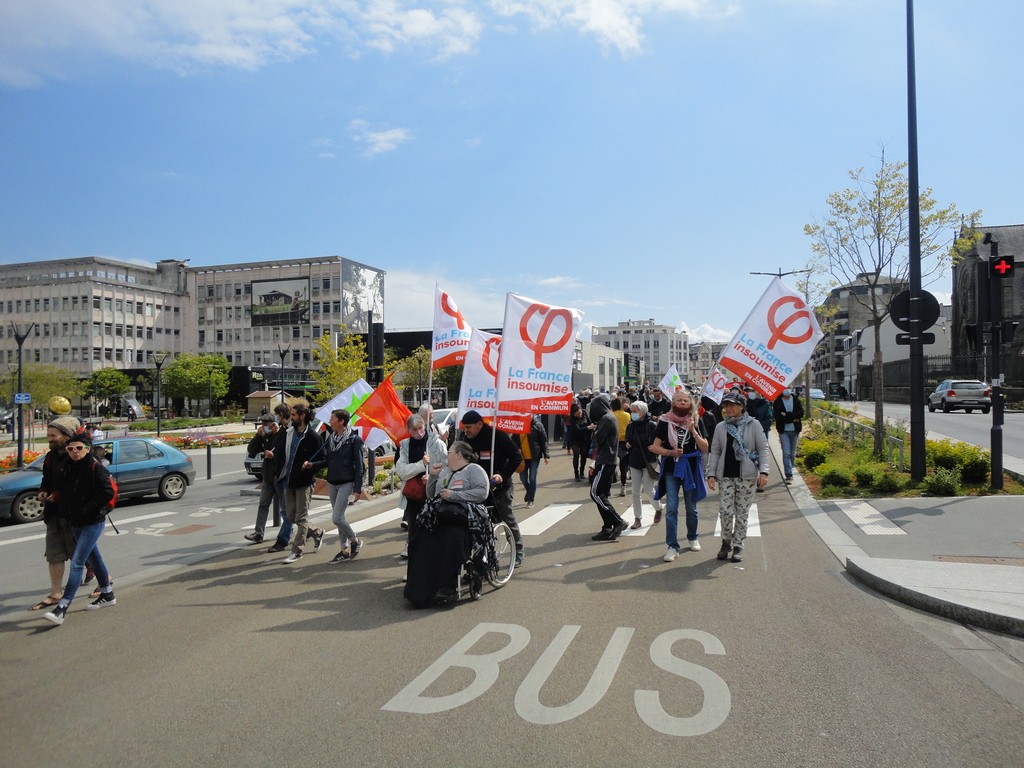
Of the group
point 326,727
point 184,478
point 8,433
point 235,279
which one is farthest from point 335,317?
point 326,727

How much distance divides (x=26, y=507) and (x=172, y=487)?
9.35 feet

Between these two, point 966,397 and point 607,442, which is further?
point 966,397

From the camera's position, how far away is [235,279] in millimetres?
100000

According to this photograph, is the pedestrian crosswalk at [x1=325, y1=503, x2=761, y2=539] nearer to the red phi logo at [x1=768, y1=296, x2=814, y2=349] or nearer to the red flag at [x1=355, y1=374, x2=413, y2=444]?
the red flag at [x1=355, y1=374, x2=413, y2=444]

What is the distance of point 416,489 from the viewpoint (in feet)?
25.3

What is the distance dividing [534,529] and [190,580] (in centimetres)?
458

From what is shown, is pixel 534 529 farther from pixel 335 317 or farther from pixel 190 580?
pixel 335 317

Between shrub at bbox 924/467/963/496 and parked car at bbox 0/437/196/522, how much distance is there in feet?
46.1

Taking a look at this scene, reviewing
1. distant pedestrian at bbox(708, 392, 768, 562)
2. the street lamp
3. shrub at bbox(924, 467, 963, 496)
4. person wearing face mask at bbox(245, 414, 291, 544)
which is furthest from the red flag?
the street lamp

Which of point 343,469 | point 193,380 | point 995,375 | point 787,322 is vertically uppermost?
point 193,380

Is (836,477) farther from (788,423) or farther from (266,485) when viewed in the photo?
(266,485)

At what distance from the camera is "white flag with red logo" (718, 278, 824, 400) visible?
10203 mm

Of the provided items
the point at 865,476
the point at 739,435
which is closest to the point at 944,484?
the point at 865,476

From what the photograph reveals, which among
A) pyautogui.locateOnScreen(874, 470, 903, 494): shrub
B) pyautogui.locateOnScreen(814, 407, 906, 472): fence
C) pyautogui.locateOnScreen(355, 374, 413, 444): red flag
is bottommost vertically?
pyautogui.locateOnScreen(874, 470, 903, 494): shrub
